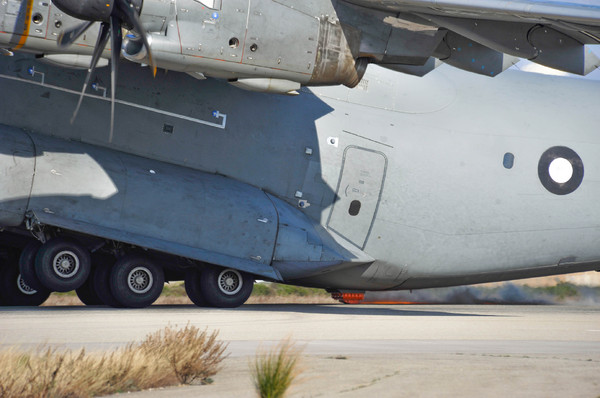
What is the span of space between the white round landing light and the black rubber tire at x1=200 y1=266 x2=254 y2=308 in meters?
7.42

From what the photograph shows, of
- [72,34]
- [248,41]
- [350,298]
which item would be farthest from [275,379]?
[350,298]

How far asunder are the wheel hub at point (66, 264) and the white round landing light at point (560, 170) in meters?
10.7

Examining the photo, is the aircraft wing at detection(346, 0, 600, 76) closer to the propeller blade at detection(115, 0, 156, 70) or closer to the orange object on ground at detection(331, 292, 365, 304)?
the propeller blade at detection(115, 0, 156, 70)

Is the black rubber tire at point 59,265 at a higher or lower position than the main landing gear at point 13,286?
higher

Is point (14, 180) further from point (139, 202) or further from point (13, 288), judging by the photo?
point (13, 288)

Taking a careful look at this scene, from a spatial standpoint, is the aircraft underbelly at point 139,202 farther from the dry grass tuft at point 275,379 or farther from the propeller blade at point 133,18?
the dry grass tuft at point 275,379

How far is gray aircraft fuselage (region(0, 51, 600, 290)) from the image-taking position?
15.2 metres

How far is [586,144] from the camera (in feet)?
62.0

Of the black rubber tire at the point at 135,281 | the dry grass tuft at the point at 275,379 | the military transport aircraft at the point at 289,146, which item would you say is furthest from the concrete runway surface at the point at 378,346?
the military transport aircraft at the point at 289,146

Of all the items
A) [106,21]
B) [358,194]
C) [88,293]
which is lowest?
[88,293]

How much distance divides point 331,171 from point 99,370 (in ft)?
37.3

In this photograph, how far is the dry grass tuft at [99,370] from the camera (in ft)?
18.8

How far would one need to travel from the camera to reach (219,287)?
16.5 m

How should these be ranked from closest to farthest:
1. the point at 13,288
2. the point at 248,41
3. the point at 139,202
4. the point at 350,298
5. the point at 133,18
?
the point at 133,18 → the point at 248,41 → the point at 139,202 → the point at 13,288 → the point at 350,298
